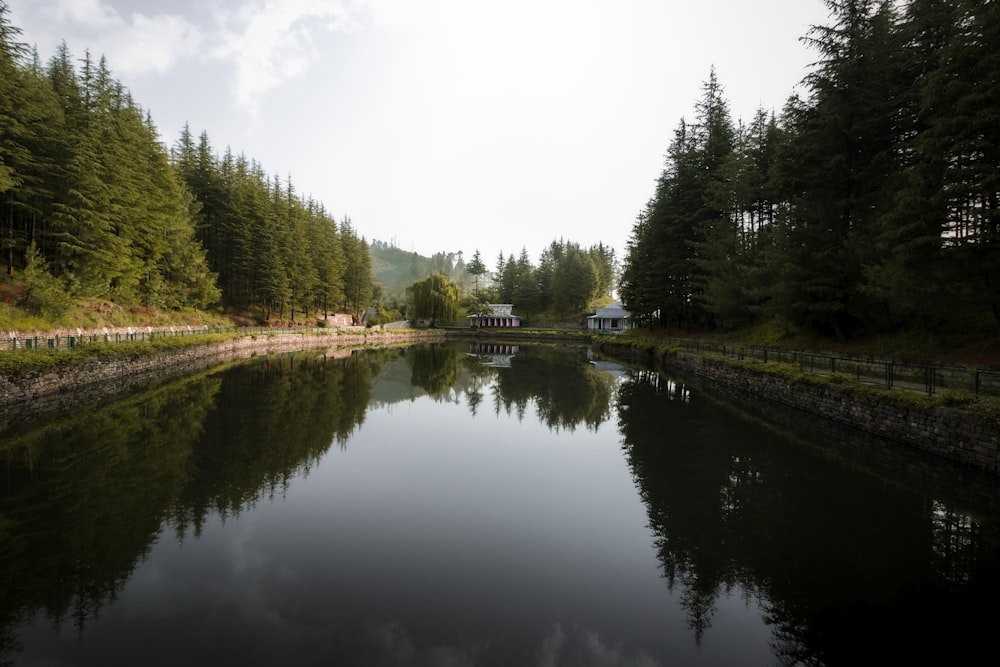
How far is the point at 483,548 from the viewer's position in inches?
320

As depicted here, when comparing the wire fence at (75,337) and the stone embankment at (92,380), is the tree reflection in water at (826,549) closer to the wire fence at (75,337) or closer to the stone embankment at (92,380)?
the stone embankment at (92,380)

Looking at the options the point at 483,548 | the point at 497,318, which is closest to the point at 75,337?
the point at 483,548

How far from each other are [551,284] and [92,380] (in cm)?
8882

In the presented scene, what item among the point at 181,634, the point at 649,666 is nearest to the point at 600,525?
the point at 649,666

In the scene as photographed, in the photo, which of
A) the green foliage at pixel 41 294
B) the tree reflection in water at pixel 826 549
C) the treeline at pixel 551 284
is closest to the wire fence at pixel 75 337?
the green foliage at pixel 41 294

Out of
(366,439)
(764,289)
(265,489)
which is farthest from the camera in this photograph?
(764,289)

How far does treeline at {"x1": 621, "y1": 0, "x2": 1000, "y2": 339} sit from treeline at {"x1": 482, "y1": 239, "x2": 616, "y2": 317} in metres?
53.7

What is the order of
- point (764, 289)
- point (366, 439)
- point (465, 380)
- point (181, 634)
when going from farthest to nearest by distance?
point (465, 380) → point (764, 289) → point (366, 439) → point (181, 634)

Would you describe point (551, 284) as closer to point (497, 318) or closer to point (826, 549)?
point (497, 318)

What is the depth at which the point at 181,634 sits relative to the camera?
18.6 ft

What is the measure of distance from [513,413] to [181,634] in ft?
50.0

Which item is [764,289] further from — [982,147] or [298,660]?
[298,660]

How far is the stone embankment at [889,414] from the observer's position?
36.8 ft

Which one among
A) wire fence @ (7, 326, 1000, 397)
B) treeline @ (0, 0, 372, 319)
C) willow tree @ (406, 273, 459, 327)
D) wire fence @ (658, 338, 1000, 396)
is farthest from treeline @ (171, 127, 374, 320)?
wire fence @ (658, 338, 1000, 396)
